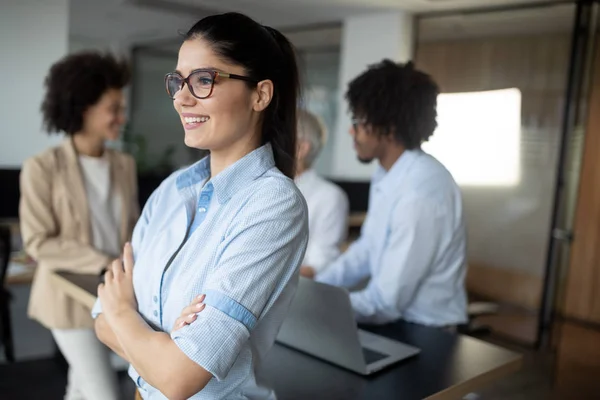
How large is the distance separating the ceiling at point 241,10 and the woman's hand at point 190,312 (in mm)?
3857

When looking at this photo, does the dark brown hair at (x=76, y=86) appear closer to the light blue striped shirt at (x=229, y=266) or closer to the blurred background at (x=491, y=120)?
the light blue striped shirt at (x=229, y=266)

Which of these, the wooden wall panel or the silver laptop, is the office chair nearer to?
the silver laptop

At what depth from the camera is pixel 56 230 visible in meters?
2.15

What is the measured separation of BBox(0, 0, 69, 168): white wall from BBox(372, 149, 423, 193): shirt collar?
2.64 meters

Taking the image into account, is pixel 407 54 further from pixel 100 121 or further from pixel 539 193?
pixel 100 121

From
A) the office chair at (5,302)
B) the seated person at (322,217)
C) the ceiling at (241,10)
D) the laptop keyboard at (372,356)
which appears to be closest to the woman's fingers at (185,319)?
the laptop keyboard at (372,356)

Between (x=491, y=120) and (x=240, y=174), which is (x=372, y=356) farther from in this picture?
(x=491, y=120)

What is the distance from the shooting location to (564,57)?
190 inches

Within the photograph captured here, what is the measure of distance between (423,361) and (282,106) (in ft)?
2.63

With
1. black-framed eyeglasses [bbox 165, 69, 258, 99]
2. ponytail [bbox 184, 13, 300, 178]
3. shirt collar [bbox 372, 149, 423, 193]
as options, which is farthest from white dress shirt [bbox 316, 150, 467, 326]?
black-framed eyeglasses [bbox 165, 69, 258, 99]

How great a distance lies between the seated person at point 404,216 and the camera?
1.79 metres

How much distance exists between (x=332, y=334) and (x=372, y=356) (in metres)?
0.15

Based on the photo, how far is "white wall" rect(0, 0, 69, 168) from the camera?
12.0 ft

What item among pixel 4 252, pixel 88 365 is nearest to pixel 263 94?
pixel 88 365
